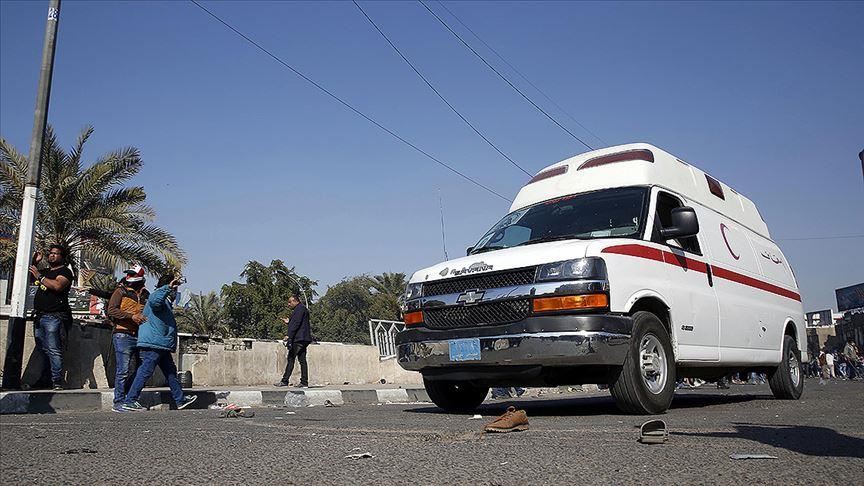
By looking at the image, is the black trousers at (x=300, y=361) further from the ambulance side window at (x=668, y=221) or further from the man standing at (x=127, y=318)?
the ambulance side window at (x=668, y=221)

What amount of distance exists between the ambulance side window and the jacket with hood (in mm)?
5509

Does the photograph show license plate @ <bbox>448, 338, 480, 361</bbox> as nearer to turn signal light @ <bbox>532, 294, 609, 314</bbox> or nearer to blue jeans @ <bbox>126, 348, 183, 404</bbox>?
turn signal light @ <bbox>532, 294, 609, 314</bbox>

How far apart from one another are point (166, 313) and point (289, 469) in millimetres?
5974

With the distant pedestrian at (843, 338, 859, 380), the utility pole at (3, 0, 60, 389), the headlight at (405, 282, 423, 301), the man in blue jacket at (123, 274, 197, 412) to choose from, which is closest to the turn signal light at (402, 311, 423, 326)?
the headlight at (405, 282, 423, 301)

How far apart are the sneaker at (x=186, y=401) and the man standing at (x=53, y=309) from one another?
5.69 ft

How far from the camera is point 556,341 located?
540 cm

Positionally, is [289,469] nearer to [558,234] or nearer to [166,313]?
[558,234]

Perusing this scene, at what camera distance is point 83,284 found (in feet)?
91.0

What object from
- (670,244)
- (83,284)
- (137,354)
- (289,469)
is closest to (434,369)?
(670,244)

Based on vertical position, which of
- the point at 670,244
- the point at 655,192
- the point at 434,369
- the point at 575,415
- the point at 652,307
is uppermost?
the point at 655,192

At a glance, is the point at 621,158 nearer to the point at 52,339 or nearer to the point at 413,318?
the point at 413,318

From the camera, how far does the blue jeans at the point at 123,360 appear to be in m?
8.46

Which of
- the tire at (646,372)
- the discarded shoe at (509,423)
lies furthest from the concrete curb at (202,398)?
the discarded shoe at (509,423)

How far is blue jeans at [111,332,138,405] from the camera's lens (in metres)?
8.46
